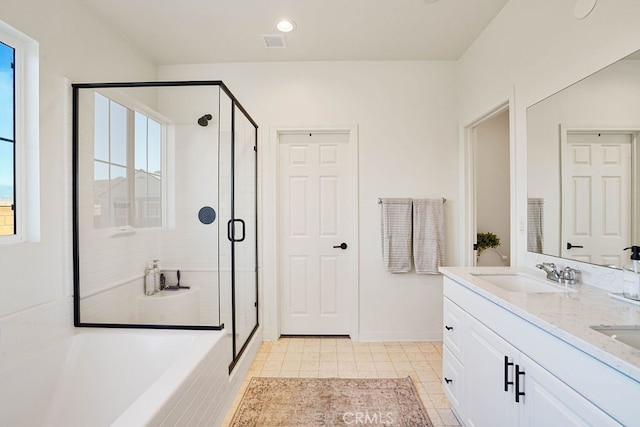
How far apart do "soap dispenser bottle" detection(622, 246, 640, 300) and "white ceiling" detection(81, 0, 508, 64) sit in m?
1.83

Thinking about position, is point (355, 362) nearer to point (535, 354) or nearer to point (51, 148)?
point (535, 354)

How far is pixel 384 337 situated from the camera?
9.68 feet

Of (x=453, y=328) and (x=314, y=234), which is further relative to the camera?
(x=314, y=234)

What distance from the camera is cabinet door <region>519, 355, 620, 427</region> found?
850 millimetres

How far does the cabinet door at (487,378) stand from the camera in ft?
4.04

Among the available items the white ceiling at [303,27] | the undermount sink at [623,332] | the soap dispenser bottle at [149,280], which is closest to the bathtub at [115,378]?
the soap dispenser bottle at [149,280]

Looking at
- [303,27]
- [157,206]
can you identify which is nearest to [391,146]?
[303,27]

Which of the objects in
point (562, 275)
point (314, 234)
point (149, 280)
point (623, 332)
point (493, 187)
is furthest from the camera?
point (493, 187)

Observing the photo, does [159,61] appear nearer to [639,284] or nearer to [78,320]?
[78,320]

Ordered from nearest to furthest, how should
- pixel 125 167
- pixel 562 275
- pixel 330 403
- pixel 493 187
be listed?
pixel 562 275, pixel 330 403, pixel 125 167, pixel 493 187

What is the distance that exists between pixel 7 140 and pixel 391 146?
269 centimetres

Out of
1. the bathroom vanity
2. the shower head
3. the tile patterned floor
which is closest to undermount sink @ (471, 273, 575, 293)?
the bathroom vanity

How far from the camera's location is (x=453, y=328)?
1.81 m

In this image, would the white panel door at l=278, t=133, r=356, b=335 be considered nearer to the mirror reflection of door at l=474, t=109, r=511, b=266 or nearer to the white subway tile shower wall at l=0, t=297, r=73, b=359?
the mirror reflection of door at l=474, t=109, r=511, b=266
